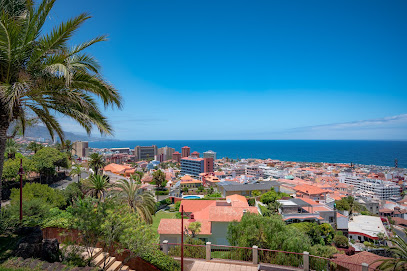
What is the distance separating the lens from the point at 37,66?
541 cm

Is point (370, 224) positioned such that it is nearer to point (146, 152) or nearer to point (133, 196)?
point (133, 196)

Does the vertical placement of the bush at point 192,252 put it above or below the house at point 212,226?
above

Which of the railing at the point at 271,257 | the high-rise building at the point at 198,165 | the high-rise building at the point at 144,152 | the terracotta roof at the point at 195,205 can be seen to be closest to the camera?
the railing at the point at 271,257

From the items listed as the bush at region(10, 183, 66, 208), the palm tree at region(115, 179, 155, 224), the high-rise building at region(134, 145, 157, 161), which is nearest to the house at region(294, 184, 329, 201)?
the palm tree at region(115, 179, 155, 224)

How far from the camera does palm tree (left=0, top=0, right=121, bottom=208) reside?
486 cm

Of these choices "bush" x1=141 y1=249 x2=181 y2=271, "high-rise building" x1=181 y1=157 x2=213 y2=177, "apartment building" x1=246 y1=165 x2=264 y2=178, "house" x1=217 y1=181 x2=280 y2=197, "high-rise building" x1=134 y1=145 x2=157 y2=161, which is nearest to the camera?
"bush" x1=141 y1=249 x2=181 y2=271

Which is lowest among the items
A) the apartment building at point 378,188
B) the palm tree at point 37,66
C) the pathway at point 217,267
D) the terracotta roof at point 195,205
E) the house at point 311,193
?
the apartment building at point 378,188

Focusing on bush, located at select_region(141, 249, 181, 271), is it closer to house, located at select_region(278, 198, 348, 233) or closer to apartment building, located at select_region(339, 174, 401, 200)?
house, located at select_region(278, 198, 348, 233)

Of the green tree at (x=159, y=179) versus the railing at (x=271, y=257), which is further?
the green tree at (x=159, y=179)

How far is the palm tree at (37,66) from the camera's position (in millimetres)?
4859

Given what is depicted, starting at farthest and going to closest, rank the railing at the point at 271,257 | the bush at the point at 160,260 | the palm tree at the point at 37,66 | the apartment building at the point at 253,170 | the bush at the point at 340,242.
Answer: the apartment building at the point at 253,170
the bush at the point at 340,242
the railing at the point at 271,257
the bush at the point at 160,260
the palm tree at the point at 37,66

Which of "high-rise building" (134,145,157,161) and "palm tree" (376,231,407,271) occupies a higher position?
"palm tree" (376,231,407,271)

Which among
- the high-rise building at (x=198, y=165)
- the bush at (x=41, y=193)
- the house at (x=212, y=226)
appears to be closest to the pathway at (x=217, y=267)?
the house at (x=212, y=226)

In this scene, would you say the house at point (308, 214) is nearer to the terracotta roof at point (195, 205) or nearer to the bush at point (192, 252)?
the terracotta roof at point (195, 205)
